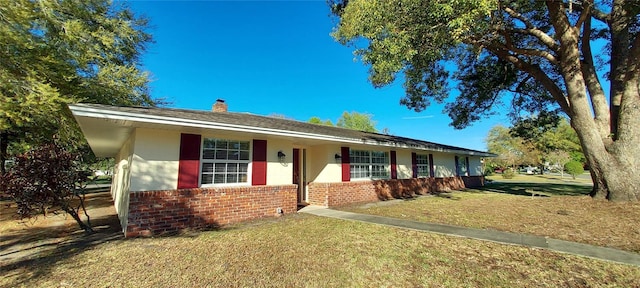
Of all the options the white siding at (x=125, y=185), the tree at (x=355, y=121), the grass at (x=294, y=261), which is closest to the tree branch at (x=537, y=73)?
the grass at (x=294, y=261)

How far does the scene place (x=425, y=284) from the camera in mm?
3479

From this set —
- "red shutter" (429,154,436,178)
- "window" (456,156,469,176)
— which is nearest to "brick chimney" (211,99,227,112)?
"red shutter" (429,154,436,178)

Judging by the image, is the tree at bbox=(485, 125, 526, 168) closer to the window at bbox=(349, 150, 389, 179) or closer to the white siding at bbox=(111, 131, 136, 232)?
the window at bbox=(349, 150, 389, 179)

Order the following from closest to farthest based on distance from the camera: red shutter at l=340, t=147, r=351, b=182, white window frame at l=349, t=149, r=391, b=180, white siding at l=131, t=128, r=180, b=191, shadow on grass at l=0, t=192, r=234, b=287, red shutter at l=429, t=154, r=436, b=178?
shadow on grass at l=0, t=192, r=234, b=287 → white siding at l=131, t=128, r=180, b=191 → red shutter at l=340, t=147, r=351, b=182 → white window frame at l=349, t=149, r=391, b=180 → red shutter at l=429, t=154, r=436, b=178

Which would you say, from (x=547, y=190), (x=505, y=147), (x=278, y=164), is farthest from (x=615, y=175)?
(x=505, y=147)

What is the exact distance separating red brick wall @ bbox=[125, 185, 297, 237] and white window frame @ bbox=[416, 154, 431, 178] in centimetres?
950

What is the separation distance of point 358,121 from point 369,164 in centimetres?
3977

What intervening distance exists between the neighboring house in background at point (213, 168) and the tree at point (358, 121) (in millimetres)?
39895

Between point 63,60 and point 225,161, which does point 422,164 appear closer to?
point 225,161

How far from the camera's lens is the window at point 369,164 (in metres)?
11.9

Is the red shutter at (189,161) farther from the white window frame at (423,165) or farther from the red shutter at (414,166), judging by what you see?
the white window frame at (423,165)

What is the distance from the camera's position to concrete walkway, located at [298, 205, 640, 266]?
436cm

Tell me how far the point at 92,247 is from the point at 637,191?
1415cm

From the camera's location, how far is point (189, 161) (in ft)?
23.2
